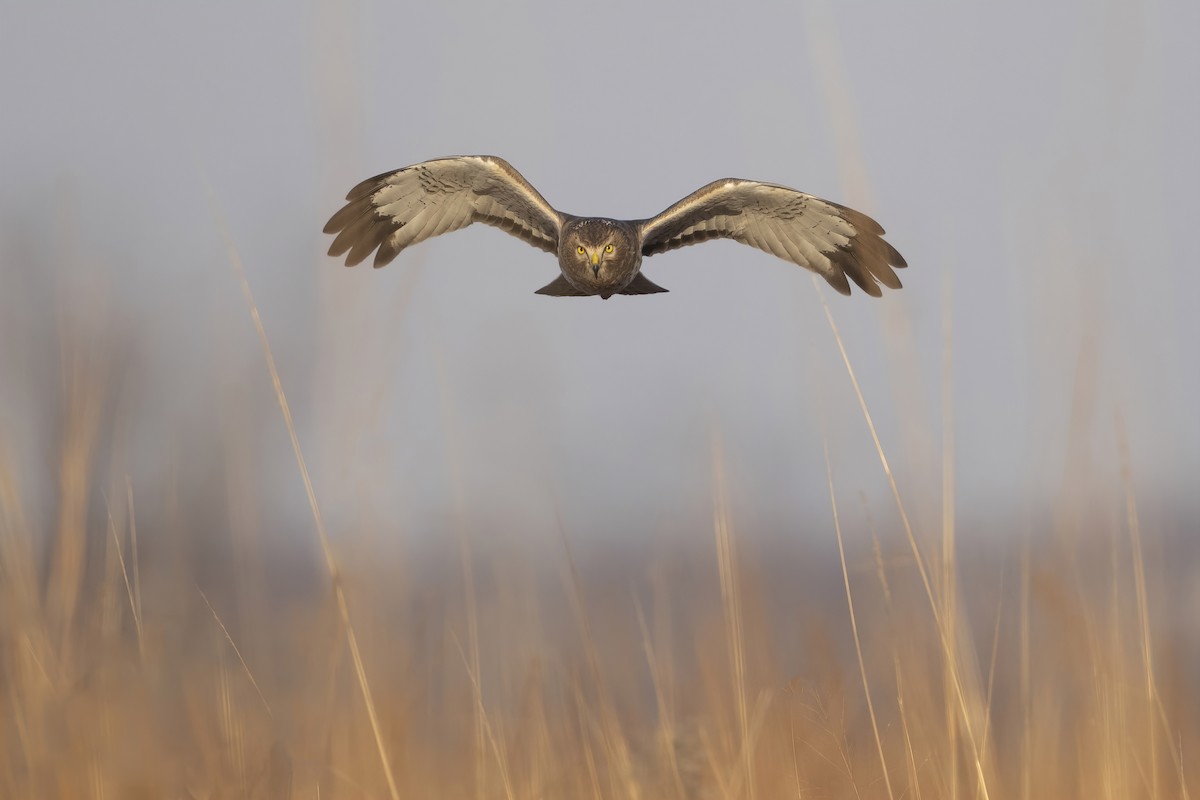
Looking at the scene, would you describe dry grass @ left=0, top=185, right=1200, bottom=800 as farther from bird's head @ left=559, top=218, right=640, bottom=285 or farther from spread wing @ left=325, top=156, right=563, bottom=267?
spread wing @ left=325, top=156, right=563, bottom=267

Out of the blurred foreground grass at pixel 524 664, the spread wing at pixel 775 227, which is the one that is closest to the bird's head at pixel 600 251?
the spread wing at pixel 775 227

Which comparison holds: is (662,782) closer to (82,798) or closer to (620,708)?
(620,708)

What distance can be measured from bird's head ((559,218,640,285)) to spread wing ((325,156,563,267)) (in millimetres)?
326

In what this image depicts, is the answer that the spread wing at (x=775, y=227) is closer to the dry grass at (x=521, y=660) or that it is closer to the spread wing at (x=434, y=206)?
the spread wing at (x=434, y=206)

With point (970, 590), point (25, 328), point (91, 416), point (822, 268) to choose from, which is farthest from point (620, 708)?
point (822, 268)

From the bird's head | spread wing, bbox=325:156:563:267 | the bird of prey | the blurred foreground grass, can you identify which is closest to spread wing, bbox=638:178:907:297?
the bird of prey

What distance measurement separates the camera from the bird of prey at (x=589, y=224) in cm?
601

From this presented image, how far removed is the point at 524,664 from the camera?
9.23ft

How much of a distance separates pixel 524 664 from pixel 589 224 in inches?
140

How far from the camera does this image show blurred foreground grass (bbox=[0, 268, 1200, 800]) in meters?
2.26

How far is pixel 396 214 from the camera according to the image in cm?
644

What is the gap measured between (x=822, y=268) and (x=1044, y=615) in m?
3.89

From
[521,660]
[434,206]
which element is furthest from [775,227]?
[521,660]

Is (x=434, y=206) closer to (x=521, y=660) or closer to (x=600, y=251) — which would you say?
(x=600, y=251)
